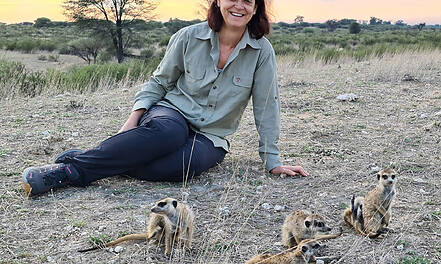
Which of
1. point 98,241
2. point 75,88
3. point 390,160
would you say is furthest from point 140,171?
point 75,88

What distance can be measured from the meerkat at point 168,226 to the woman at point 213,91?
3.43 feet

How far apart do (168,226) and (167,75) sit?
1990 mm

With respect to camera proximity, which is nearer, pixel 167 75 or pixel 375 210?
pixel 375 210

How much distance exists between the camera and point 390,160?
480cm

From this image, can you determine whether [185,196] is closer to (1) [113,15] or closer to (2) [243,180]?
(2) [243,180]

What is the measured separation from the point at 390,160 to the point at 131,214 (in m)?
2.84

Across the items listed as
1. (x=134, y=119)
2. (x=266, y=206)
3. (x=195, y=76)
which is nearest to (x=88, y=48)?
(x=134, y=119)

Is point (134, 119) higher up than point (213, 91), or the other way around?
point (213, 91)

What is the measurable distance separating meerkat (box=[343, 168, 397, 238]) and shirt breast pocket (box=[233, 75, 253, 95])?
5.39 feet

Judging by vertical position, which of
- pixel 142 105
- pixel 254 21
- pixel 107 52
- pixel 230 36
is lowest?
pixel 107 52

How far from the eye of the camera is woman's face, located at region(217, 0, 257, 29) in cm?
410

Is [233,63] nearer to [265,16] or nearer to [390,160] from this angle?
[265,16]

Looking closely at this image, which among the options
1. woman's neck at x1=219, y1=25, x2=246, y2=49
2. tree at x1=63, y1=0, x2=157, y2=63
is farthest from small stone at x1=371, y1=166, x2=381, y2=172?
tree at x1=63, y1=0, x2=157, y2=63

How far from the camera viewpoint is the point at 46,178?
12.5 feet
